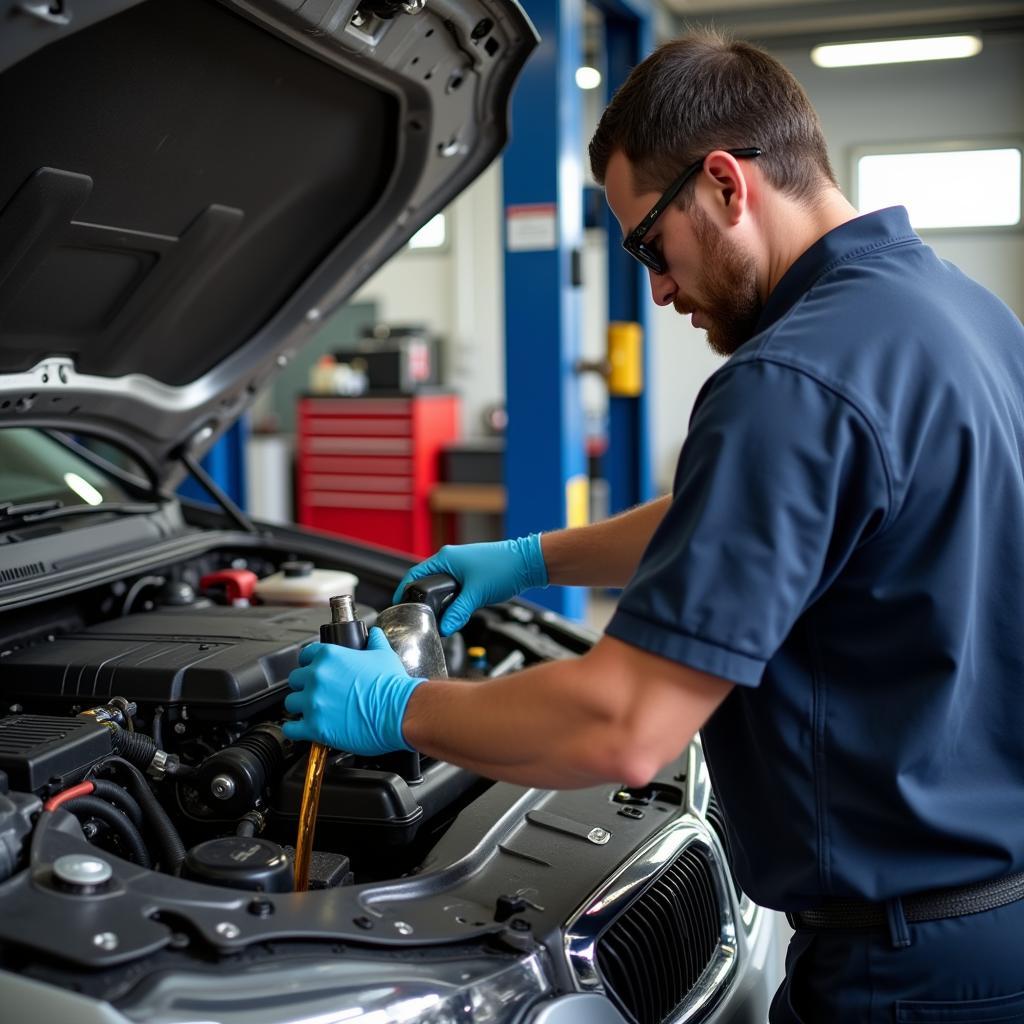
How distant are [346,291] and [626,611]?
1280mm

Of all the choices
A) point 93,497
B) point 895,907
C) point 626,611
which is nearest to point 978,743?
point 895,907

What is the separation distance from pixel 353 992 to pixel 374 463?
18.2 ft

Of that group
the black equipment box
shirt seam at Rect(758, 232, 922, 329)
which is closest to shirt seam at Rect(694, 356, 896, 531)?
shirt seam at Rect(758, 232, 922, 329)

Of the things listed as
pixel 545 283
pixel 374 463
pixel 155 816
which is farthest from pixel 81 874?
pixel 374 463

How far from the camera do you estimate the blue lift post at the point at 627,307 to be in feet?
15.3

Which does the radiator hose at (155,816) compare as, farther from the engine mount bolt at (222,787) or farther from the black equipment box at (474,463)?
the black equipment box at (474,463)

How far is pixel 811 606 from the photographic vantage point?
1027mm

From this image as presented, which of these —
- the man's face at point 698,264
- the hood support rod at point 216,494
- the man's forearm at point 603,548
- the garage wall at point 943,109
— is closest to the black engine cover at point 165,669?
the man's forearm at point 603,548

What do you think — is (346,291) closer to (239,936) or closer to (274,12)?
(274,12)

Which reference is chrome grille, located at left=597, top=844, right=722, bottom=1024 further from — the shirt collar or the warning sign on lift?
the warning sign on lift

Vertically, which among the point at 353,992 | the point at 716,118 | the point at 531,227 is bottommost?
the point at 353,992

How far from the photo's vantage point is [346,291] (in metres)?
2.07

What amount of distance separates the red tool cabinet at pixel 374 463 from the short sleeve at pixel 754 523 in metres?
5.36

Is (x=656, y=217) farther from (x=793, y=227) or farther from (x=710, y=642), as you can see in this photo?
(x=710, y=642)
